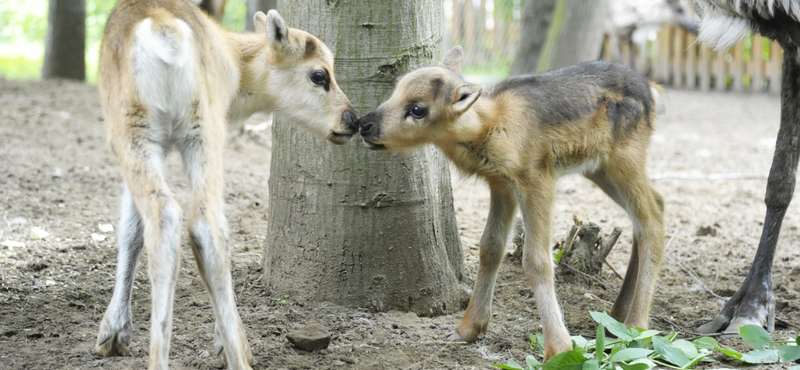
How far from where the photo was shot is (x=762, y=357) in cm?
411

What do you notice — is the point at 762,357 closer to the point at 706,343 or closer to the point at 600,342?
the point at 706,343

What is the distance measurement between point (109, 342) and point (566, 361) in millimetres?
2324

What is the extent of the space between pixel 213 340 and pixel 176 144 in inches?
44.9

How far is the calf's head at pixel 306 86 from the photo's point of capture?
4.46m

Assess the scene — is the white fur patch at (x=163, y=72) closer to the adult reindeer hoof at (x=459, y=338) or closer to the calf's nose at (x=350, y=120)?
the calf's nose at (x=350, y=120)

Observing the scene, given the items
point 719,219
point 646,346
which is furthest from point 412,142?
point 719,219

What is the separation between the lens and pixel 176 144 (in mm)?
3859

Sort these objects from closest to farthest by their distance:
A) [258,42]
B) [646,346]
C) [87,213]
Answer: [646,346] → [258,42] → [87,213]

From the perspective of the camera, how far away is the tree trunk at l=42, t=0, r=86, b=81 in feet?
→ 43.8

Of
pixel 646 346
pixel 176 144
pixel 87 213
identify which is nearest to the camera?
pixel 176 144

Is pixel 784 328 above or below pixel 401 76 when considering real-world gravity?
below

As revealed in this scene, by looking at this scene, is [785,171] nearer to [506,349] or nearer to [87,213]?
[506,349]

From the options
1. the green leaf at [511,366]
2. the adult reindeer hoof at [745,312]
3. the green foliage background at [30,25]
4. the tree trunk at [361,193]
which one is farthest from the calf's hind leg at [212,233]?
the green foliage background at [30,25]

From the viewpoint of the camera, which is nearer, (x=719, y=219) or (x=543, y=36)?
A: (x=719, y=219)
